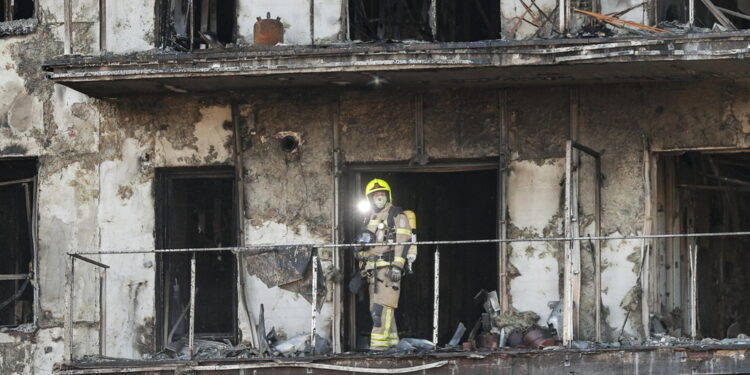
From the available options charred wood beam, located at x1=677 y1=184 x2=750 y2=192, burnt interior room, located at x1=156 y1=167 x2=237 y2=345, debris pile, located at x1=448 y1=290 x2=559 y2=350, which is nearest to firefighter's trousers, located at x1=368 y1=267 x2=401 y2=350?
debris pile, located at x1=448 y1=290 x2=559 y2=350

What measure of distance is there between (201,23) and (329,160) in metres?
2.20

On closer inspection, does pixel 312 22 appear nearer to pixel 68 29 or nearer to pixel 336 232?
pixel 336 232

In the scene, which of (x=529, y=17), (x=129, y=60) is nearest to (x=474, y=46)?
(x=529, y=17)

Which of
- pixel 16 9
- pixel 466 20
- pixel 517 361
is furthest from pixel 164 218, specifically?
pixel 517 361

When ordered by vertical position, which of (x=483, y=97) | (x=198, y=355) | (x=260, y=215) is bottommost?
(x=198, y=355)

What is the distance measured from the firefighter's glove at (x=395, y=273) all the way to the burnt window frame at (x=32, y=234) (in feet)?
13.9

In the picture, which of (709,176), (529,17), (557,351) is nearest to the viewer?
(557,351)

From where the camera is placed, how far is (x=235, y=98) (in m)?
19.2

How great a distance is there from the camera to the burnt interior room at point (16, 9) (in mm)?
20125

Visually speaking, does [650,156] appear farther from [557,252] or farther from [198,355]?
[198,355]

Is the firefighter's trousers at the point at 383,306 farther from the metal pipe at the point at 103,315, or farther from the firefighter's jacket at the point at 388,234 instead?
the metal pipe at the point at 103,315

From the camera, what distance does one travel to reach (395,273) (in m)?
18.1

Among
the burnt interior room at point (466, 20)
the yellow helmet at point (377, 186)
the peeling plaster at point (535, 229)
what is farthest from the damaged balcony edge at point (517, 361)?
the burnt interior room at point (466, 20)

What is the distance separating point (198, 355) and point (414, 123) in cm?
340
